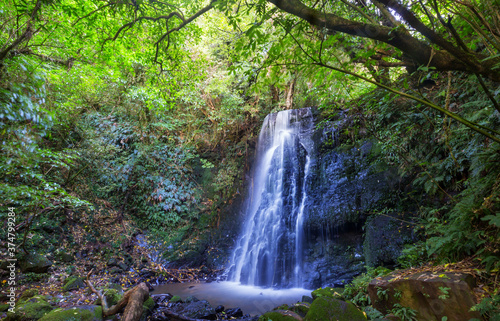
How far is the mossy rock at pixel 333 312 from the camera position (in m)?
3.05

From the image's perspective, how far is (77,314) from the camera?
3891 millimetres

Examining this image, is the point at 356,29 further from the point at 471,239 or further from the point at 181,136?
the point at 181,136

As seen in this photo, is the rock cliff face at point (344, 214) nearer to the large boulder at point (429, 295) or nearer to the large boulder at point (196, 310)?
the large boulder at point (429, 295)

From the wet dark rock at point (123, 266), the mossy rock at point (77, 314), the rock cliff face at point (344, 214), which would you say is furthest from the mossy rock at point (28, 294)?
the rock cliff face at point (344, 214)

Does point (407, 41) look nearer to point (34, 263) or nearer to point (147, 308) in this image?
point (147, 308)

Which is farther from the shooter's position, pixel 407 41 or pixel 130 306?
pixel 130 306

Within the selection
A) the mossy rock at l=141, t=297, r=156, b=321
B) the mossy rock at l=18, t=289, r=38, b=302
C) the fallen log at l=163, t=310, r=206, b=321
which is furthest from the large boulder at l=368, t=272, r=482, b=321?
the mossy rock at l=18, t=289, r=38, b=302

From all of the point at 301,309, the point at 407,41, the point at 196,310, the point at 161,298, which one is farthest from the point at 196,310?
the point at 407,41

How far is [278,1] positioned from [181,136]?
10887 millimetres

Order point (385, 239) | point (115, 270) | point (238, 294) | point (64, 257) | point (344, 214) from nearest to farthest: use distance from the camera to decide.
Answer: point (385, 239) → point (238, 294) → point (344, 214) → point (64, 257) → point (115, 270)

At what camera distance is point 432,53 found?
2.10 metres

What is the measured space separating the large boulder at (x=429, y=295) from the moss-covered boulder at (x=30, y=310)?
212 inches

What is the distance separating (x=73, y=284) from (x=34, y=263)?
1362mm

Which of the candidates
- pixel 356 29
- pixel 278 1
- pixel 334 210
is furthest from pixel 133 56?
pixel 334 210
